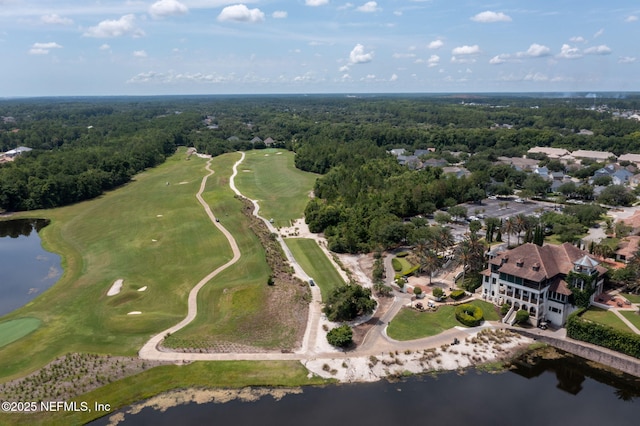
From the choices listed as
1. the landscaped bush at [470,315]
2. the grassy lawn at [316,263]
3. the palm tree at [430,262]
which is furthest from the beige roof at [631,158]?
the landscaped bush at [470,315]

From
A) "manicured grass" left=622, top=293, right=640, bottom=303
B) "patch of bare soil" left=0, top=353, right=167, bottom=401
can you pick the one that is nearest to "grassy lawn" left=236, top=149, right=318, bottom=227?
"patch of bare soil" left=0, top=353, right=167, bottom=401

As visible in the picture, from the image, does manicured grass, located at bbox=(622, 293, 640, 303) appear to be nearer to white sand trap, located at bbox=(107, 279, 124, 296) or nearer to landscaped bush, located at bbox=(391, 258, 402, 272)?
landscaped bush, located at bbox=(391, 258, 402, 272)

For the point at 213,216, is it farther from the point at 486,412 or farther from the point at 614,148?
the point at 614,148

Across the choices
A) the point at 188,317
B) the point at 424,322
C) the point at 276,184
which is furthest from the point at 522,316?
the point at 276,184

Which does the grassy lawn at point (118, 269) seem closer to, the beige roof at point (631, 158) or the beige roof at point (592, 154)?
the beige roof at point (592, 154)

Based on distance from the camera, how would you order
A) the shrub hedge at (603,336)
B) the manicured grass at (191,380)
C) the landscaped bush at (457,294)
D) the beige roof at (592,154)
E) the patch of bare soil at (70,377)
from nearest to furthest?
the manicured grass at (191,380), the patch of bare soil at (70,377), the shrub hedge at (603,336), the landscaped bush at (457,294), the beige roof at (592,154)

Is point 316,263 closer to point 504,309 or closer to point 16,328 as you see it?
point 504,309

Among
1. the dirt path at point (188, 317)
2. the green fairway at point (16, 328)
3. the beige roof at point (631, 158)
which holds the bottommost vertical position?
the green fairway at point (16, 328)
